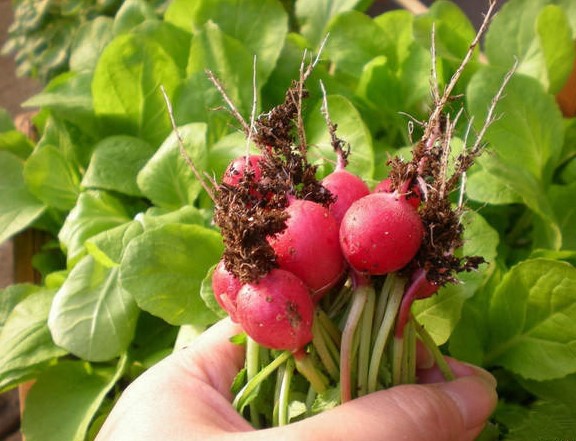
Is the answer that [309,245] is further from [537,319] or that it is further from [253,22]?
[253,22]

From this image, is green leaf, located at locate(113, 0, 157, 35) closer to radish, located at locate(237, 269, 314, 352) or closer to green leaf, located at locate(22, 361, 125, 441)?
green leaf, located at locate(22, 361, 125, 441)

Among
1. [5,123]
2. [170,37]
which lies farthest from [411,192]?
[5,123]

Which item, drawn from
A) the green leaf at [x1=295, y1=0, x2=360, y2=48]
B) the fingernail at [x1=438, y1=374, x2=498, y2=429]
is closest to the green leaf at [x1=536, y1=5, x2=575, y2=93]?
the green leaf at [x1=295, y1=0, x2=360, y2=48]

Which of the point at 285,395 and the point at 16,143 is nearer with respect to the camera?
the point at 285,395

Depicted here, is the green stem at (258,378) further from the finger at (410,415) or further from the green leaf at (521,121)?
the green leaf at (521,121)

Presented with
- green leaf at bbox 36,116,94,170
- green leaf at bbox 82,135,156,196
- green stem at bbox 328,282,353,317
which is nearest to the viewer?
green stem at bbox 328,282,353,317

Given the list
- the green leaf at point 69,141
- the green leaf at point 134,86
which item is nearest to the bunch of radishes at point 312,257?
the green leaf at point 134,86
